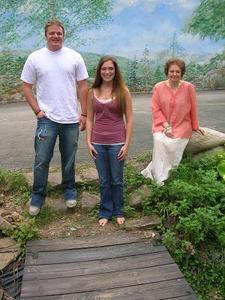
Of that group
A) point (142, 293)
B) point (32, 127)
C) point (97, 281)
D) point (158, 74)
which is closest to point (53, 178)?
point (97, 281)

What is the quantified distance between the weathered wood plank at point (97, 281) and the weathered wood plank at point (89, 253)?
0.76 ft

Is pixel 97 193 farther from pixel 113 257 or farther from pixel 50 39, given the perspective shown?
pixel 50 39

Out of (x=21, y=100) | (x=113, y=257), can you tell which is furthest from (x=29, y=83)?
(x=21, y=100)

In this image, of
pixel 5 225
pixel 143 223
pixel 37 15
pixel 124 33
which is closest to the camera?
pixel 5 225

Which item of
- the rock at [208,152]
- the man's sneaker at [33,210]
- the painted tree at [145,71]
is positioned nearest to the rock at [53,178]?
the man's sneaker at [33,210]

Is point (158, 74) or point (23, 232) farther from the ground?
point (158, 74)

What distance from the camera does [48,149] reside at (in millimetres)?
3725

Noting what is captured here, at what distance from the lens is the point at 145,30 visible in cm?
1238

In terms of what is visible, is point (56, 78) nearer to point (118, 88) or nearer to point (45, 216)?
point (118, 88)

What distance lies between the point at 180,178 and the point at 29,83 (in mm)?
1717

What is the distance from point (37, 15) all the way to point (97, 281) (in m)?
10.5

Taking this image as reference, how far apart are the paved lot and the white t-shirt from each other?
165 cm

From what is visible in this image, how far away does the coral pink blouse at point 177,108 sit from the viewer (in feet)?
13.5

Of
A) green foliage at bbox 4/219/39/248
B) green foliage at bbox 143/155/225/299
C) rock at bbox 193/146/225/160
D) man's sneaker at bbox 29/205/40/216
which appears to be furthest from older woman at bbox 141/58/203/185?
green foliage at bbox 4/219/39/248
